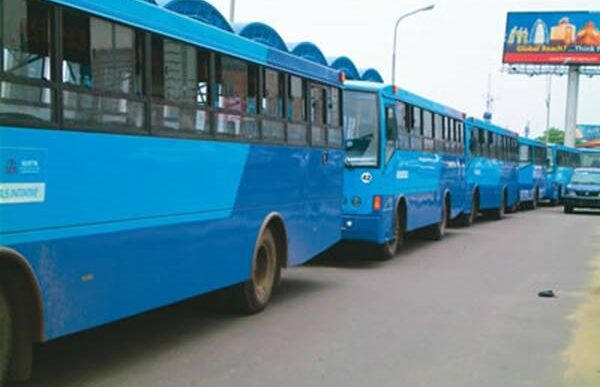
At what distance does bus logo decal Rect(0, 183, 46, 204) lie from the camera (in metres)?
4.79

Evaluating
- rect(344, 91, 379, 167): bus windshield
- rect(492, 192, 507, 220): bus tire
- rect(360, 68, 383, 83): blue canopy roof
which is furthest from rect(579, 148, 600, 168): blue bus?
rect(344, 91, 379, 167): bus windshield

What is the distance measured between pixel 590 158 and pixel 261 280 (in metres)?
39.0

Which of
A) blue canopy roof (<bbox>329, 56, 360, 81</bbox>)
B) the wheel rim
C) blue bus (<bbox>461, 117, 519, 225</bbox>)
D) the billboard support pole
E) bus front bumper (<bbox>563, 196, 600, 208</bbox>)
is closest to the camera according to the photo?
the wheel rim

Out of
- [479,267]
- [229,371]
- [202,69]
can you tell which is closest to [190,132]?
[202,69]

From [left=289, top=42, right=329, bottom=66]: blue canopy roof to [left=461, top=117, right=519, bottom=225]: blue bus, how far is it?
10347 mm

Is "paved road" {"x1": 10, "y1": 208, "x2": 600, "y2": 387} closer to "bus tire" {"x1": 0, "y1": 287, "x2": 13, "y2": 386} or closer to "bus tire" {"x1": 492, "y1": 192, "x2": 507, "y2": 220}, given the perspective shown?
"bus tire" {"x1": 0, "y1": 287, "x2": 13, "y2": 386}

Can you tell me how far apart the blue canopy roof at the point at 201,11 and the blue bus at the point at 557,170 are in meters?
33.6

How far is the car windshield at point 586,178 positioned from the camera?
104ft

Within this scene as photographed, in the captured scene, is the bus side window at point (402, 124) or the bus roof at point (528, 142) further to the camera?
the bus roof at point (528, 142)

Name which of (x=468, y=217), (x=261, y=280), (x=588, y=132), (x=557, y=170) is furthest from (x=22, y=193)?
(x=588, y=132)

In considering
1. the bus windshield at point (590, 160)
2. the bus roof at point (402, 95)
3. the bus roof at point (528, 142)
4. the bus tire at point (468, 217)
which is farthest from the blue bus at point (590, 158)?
the bus roof at point (402, 95)

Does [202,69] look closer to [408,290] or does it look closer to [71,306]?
[71,306]

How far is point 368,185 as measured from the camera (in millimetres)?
13078

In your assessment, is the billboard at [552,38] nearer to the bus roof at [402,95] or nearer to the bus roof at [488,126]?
the bus roof at [488,126]
